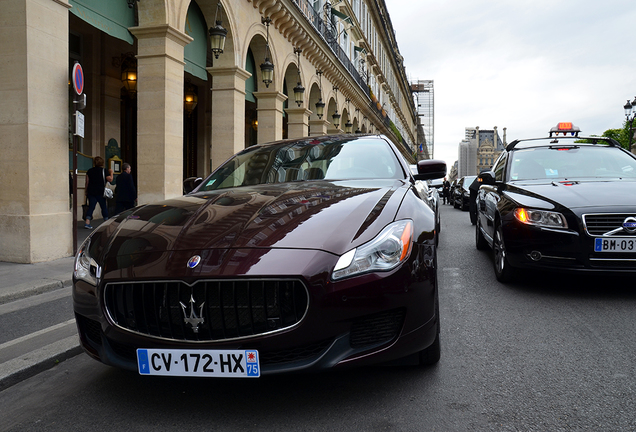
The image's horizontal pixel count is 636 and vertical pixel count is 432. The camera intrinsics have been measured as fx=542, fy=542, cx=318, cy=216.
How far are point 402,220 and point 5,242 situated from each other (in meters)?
6.05

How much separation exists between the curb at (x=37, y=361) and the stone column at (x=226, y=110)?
9460 mm

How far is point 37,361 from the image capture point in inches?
123

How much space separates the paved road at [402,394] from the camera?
2293 millimetres

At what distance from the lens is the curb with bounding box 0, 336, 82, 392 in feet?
9.61

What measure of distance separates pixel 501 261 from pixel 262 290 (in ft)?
12.0

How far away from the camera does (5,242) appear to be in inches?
270

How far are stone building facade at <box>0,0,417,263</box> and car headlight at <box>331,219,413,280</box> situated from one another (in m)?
5.72

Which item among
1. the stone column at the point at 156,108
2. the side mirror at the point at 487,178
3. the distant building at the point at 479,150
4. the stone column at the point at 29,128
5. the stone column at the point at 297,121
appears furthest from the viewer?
the distant building at the point at 479,150

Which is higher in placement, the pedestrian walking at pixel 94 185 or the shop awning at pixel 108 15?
the shop awning at pixel 108 15

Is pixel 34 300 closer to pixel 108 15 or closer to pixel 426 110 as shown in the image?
Result: pixel 108 15

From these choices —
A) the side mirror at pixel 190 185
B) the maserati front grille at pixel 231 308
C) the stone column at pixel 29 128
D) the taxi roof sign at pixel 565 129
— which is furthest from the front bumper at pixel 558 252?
the stone column at pixel 29 128

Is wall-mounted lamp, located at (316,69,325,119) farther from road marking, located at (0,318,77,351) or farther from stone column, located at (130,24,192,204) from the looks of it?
road marking, located at (0,318,77,351)

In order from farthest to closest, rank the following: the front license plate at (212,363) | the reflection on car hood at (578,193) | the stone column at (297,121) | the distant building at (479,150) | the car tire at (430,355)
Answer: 1. the distant building at (479,150)
2. the stone column at (297,121)
3. the reflection on car hood at (578,193)
4. the car tire at (430,355)
5. the front license plate at (212,363)

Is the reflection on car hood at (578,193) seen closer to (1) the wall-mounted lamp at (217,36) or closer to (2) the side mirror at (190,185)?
(2) the side mirror at (190,185)
